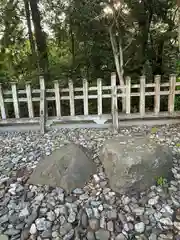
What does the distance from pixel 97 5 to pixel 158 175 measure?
2649 mm

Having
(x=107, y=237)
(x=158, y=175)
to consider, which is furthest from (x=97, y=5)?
(x=107, y=237)

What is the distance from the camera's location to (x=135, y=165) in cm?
194

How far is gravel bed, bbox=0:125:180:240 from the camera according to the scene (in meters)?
1.58

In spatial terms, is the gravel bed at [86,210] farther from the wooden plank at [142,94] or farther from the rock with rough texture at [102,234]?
the wooden plank at [142,94]

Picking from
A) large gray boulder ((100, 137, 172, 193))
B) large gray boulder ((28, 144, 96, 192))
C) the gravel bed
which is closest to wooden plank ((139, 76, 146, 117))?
the gravel bed

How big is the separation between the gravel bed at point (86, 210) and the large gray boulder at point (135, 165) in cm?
7

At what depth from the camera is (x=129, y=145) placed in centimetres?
222

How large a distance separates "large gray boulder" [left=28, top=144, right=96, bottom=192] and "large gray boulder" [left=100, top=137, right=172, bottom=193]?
0.69 ft

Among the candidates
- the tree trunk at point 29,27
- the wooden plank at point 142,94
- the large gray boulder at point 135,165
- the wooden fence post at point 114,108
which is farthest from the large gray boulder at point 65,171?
the tree trunk at point 29,27

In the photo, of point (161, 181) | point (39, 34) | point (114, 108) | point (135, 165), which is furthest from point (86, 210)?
point (39, 34)

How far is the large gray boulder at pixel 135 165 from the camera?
194 centimetres

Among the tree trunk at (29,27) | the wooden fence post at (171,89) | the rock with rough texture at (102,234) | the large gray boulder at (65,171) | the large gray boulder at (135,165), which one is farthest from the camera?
the tree trunk at (29,27)

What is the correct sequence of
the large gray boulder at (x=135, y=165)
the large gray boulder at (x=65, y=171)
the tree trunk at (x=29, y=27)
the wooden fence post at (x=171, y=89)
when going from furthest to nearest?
the tree trunk at (x=29, y=27) → the wooden fence post at (x=171, y=89) → the large gray boulder at (x=65, y=171) → the large gray boulder at (x=135, y=165)

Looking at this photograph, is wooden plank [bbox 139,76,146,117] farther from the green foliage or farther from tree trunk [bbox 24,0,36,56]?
tree trunk [bbox 24,0,36,56]
